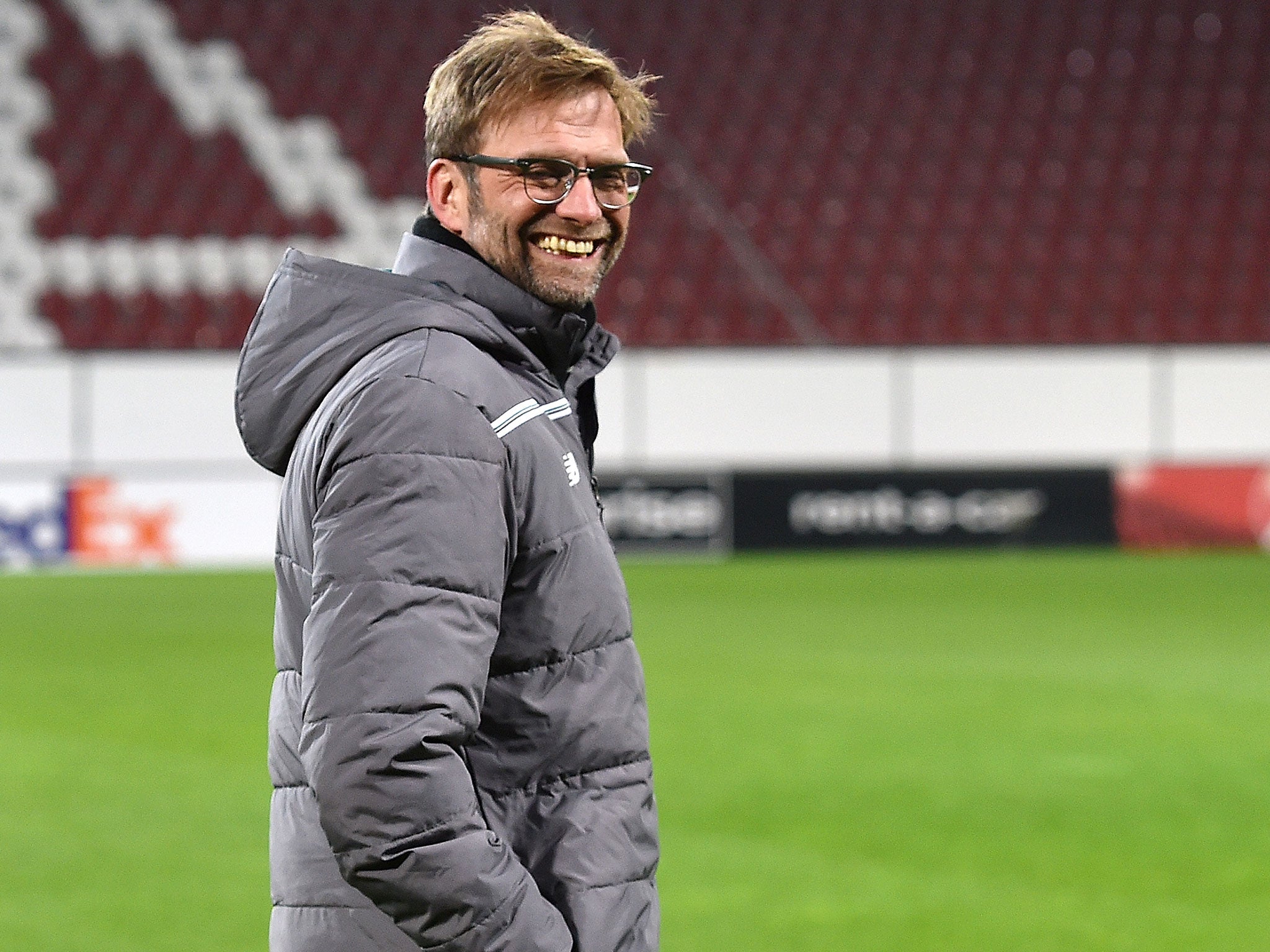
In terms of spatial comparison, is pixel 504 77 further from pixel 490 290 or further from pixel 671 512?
pixel 671 512

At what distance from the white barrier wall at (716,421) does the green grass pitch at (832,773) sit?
3.12m

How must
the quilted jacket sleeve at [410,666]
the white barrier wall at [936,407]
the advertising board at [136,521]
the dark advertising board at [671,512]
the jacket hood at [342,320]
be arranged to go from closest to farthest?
the quilted jacket sleeve at [410,666] < the jacket hood at [342,320] < the advertising board at [136,521] < the dark advertising board at [671,512] < the white barrier wall at [936,407]

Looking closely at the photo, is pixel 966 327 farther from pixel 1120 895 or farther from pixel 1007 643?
pixel 1120 895

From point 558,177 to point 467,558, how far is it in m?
0.52

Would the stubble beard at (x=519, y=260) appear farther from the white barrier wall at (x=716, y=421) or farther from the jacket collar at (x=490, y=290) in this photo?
the white barrier wall at (x=716, y=421)

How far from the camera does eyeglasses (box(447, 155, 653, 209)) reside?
6.98ft

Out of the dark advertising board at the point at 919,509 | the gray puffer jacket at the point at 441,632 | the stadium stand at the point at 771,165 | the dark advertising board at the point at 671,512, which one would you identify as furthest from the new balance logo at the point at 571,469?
the stadium stand at the point at 771,165

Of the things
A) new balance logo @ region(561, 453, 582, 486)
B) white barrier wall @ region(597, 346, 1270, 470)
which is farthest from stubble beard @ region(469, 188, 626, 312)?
white barrier wall @ region(597, 346, 1270, 470)

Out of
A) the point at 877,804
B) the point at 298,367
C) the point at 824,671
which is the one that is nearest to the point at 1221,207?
the point at 824,671

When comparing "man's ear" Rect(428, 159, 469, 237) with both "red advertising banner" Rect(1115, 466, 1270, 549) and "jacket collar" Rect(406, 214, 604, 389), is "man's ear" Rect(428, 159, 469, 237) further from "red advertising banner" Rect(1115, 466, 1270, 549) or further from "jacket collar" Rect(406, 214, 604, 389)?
"red advertising banner" Rect(1115, 466, 1270, 549)

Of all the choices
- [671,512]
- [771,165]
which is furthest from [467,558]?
[771,165]

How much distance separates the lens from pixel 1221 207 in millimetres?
20141

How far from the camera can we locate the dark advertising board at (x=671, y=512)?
16406 millimetres

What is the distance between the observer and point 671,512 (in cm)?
1658
